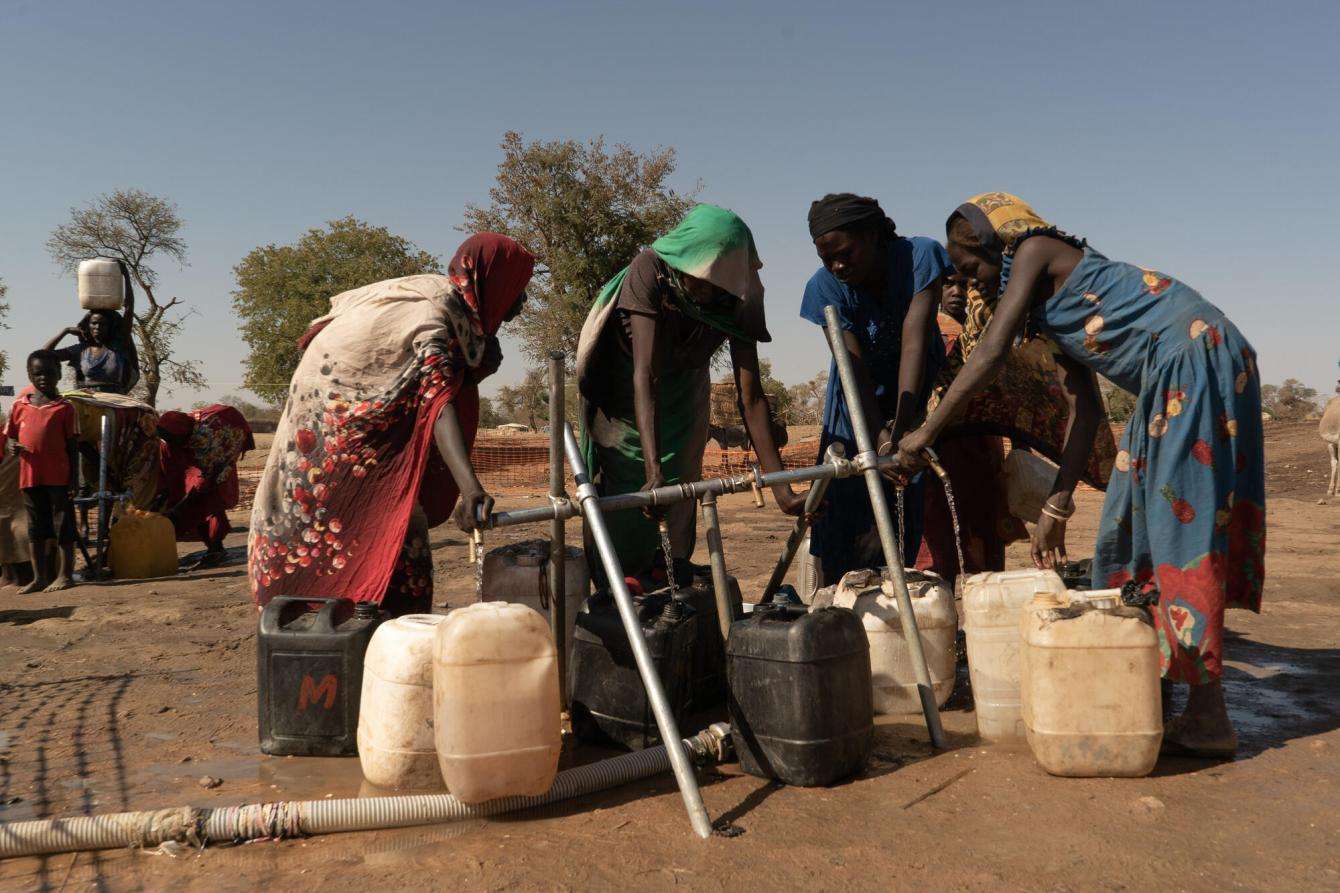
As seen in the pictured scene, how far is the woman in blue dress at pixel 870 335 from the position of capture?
396 centimetres

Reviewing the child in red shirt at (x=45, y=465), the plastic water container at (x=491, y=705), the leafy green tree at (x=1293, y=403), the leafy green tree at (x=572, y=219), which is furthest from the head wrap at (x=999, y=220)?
the leafy green tree at (x=1293, y=403)

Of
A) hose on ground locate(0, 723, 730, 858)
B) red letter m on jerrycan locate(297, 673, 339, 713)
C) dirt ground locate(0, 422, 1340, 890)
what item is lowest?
dirt ground locate(0, 422, 1340, 890)

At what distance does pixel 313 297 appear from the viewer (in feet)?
121

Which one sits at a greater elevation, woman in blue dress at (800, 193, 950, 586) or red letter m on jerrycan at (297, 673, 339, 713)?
woman in blue dress at (800, 193, 950, 586)

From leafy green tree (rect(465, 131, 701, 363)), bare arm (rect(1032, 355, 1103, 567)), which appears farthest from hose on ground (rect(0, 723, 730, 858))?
leafy green tree (rect(465, 131, 701, 363))

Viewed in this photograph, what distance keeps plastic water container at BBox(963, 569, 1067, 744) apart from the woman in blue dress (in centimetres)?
74

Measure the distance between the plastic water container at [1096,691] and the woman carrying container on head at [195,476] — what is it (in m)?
7.95

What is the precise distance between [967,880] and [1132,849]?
0.48m

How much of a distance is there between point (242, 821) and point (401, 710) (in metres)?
0.50

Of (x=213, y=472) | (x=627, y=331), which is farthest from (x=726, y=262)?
(x=213, y=472)

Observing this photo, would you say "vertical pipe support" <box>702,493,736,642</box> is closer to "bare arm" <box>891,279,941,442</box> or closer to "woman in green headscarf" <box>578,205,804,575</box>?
"woman in green headscarf" <box>578,205,804,575</box>

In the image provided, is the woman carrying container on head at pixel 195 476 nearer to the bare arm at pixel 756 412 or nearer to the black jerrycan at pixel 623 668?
the bare arm at pixel 756 412

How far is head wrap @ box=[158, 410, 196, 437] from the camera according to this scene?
9.07m

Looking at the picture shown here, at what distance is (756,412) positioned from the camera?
13.5 ft
